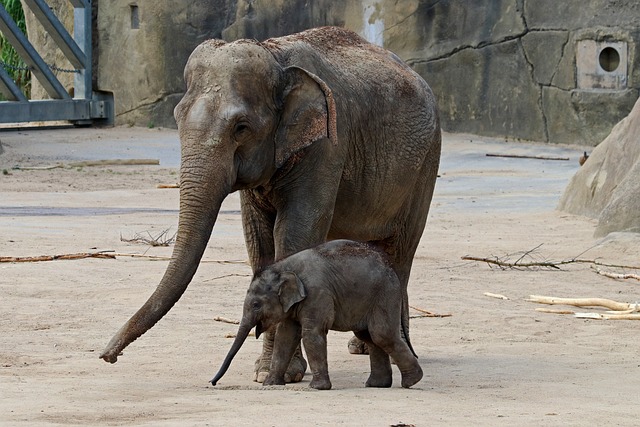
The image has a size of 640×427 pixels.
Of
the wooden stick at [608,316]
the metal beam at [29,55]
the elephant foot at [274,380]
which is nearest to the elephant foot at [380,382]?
the elephant foot at [274,380]

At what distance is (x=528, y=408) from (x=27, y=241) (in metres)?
6.76

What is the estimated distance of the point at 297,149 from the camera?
668cm

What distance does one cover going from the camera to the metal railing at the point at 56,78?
73.7ft

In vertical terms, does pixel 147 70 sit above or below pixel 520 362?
above

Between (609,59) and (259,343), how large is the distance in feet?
49.1

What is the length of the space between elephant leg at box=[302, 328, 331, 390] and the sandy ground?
110 mm

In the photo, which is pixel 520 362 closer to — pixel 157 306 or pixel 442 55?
pixel 157 306

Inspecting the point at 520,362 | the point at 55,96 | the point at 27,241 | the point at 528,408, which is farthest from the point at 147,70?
the point at 528,408

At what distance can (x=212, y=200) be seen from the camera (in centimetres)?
630

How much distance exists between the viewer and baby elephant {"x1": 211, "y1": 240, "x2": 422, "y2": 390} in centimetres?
625

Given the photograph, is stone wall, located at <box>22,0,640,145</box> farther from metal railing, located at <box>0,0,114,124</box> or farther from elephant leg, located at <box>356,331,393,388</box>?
elephant leg, located at <box>356,331,393,388</box>

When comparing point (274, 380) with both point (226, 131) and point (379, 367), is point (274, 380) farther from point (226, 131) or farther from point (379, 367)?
point (226, 131)

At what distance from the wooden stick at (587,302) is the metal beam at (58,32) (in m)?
15.7

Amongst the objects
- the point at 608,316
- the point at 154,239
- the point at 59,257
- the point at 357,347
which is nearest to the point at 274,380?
the point at 357,347
